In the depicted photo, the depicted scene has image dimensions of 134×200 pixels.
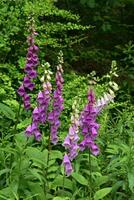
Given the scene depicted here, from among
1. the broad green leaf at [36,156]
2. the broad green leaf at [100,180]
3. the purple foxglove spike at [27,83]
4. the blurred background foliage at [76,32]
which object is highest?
the blurred background foliage at [76,32]

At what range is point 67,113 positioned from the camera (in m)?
6.11

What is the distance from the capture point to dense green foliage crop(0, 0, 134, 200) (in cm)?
423

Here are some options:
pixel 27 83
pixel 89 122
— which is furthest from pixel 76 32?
pixel 89 122

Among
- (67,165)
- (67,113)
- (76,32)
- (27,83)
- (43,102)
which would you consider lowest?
(67,165)

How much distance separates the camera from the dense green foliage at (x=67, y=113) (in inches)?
167

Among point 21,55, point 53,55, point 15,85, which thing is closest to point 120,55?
point 53,55

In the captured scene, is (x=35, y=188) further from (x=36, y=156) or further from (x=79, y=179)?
(x=79, y=179)

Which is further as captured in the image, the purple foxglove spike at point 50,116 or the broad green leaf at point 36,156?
the broad green leaf at point 36,156

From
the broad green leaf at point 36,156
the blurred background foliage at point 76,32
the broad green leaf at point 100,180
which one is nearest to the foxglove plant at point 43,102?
the broad green leaf at point 36,156

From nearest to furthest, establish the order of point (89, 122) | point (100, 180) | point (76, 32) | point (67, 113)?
point (89, 122) < point (100, 180) < point (67, 113) < point (76, 32)

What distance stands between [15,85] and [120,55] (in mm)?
3596

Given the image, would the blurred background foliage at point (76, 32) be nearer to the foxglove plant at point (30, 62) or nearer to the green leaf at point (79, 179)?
the foxglove plant at point (30, 62)

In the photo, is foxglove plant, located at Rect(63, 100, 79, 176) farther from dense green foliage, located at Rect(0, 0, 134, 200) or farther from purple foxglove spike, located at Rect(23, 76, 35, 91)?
purple foxglove spike, located at Rect(23, 76, 35, 91)

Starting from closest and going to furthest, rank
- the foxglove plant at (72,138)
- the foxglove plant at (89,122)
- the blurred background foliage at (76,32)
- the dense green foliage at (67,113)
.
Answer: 1. the foxglove plant at (72,138)
2. the foxglove plant at (89,122)
3. the dense green foliage at (67,113)
4. the blurred background foliage at (76,32)
